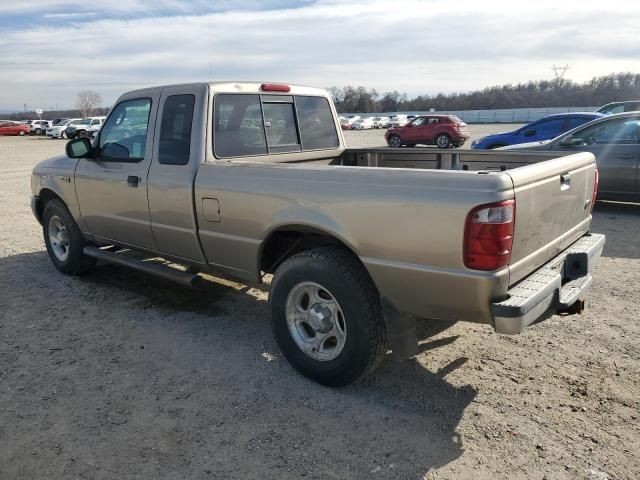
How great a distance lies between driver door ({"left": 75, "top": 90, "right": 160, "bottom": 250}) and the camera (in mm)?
4656

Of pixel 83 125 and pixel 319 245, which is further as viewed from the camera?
pixel 83 125

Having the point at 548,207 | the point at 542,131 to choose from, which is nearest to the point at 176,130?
the point at 548,207

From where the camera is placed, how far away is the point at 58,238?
20.2 feet

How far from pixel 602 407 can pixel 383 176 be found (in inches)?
76.8

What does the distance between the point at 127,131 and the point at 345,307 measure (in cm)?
294

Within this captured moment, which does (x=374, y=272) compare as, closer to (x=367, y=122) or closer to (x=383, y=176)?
(x=383, y=176)

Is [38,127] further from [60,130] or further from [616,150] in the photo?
[616,150]

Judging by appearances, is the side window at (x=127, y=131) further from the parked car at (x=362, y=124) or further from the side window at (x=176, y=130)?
the parked car at (x=362, y=124)

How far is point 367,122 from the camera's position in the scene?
177ft

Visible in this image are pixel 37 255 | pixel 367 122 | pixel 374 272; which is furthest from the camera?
pixel 367 122

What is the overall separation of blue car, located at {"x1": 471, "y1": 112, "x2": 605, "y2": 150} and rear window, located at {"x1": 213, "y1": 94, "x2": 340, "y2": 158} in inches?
330

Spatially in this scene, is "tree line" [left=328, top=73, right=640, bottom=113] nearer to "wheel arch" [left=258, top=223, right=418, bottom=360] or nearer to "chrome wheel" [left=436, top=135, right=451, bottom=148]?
"chrome wheel" [left=436, top=135, right=451, bottom=148]

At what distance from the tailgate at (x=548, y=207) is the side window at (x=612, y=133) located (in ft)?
18.2

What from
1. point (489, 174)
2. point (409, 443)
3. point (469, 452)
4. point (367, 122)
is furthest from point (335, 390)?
point (367, 122)
